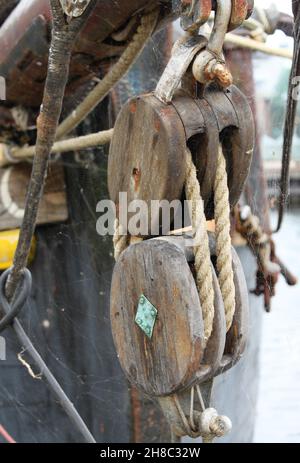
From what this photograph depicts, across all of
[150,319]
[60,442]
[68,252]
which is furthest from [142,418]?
[150,319]

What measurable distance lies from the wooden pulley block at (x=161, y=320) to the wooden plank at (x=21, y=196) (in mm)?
887

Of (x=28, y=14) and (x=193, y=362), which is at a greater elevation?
(x=28, y=14)

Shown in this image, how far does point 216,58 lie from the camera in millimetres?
860

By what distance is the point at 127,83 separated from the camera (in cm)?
174

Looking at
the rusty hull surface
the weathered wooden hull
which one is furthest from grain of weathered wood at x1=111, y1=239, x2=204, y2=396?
the weathered wooden hull

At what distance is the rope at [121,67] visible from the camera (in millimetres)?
1223

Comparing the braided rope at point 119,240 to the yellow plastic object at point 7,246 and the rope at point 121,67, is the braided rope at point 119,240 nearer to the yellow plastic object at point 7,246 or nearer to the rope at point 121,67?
the rope at point 121,67

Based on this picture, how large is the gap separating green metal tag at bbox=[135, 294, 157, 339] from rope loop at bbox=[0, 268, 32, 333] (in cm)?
45

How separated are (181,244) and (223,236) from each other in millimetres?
56

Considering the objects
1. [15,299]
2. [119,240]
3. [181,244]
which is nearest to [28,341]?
[15,299]

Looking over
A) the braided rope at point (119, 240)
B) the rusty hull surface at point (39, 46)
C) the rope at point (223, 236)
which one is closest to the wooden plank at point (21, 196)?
the rusty hull surface at point (39, 46)

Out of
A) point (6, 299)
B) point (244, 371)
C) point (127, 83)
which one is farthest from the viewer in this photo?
point (244, 371)

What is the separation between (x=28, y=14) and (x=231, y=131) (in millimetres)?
663

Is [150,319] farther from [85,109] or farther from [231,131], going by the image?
[85,109]
